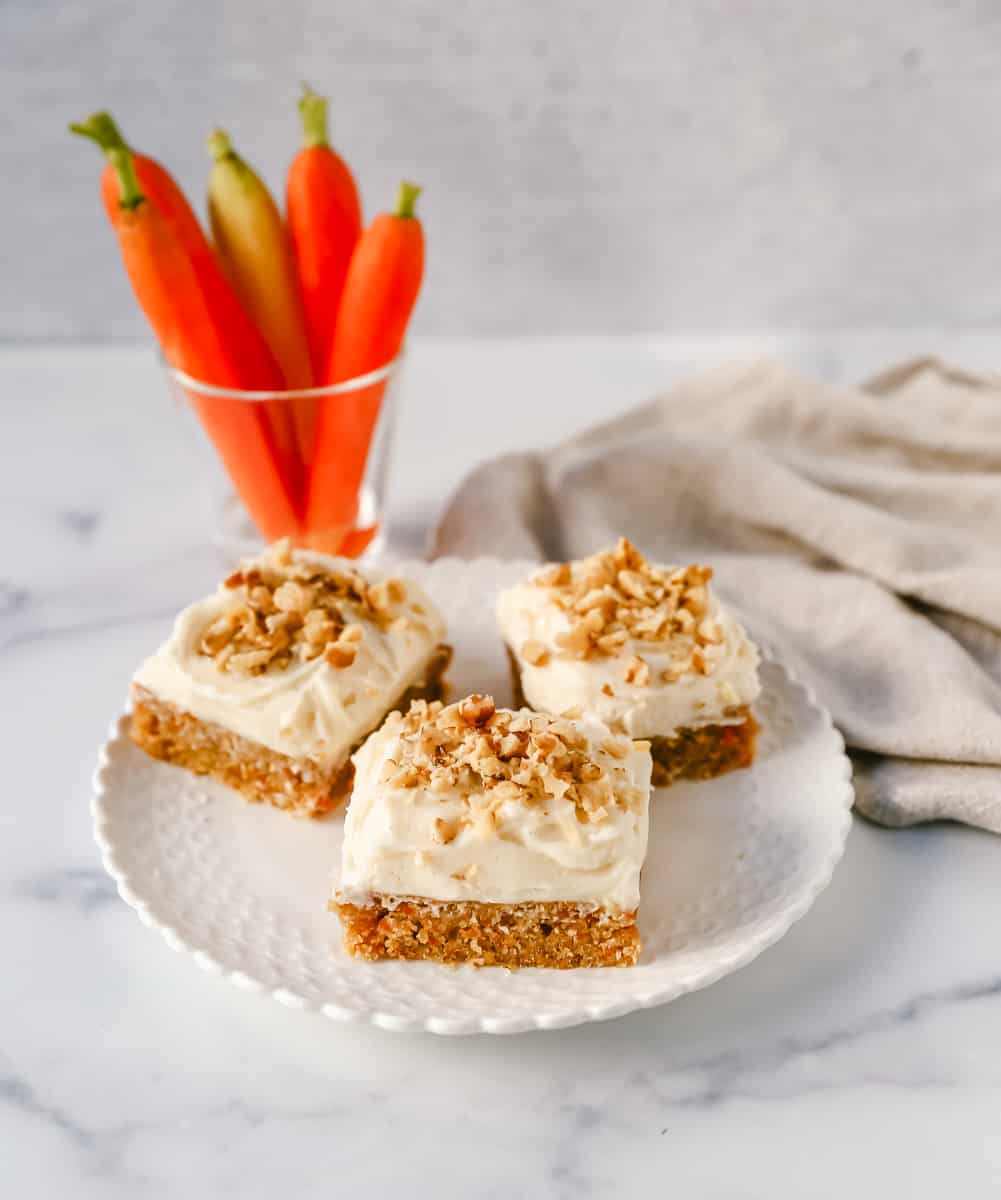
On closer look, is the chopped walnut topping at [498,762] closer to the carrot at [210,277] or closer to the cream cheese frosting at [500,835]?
the cream cheese frosting at [500,835]

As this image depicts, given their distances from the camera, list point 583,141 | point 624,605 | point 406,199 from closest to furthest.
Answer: point 624,605
point 406,199
point 583,141

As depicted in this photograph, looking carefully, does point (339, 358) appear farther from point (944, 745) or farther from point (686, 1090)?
point (686, 1090)

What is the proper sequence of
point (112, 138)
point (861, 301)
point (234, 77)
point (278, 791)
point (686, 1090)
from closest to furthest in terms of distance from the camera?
point (686, 1090)
point (278, 791)
point (112, 138)
point (234, 77)
point (861, 301)

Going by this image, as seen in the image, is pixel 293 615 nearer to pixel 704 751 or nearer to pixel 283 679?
pixel 283 679

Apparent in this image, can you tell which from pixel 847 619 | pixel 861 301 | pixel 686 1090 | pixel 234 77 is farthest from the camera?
pixel 861 301

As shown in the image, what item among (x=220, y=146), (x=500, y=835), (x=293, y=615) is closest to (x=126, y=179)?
(x=220, y=146)

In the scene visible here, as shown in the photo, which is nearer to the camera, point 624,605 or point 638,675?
point 638,675

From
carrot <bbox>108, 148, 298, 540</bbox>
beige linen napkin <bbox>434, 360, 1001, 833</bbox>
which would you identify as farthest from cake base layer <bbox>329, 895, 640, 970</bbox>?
carrot <bbox>108, 148, 298, 540</bbox>

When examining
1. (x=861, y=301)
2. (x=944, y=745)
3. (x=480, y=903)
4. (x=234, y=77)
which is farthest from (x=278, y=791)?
(x=861, y=301)
